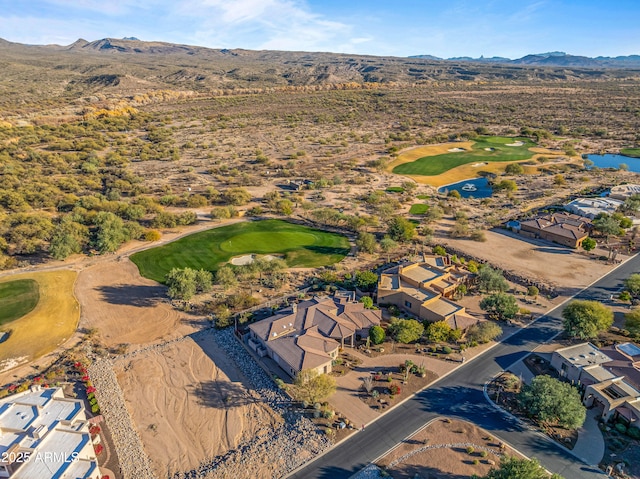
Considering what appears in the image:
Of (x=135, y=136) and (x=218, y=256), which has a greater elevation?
(x=135, y=136)

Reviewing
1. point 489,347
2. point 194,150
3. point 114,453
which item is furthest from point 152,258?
point 194,150

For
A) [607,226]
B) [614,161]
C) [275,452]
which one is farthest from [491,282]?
[614,161]

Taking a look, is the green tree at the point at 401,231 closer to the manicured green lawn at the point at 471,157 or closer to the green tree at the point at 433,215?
the green tree at the point at 433,215

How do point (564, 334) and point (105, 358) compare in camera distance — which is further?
point (564, 334)

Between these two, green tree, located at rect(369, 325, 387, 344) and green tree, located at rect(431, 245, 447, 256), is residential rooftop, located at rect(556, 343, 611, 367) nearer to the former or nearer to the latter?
Result: green tree, located at rect(369, 325, 387, 344)

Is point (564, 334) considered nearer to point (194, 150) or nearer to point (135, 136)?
point (194, 150)

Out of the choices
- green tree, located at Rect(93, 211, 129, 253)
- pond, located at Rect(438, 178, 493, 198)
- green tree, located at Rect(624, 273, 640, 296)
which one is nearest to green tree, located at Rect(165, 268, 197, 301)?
green tree, located at Rect(93, 211, 129, 253)

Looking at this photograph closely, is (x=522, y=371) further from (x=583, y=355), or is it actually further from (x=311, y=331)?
(x=311, y=331)
